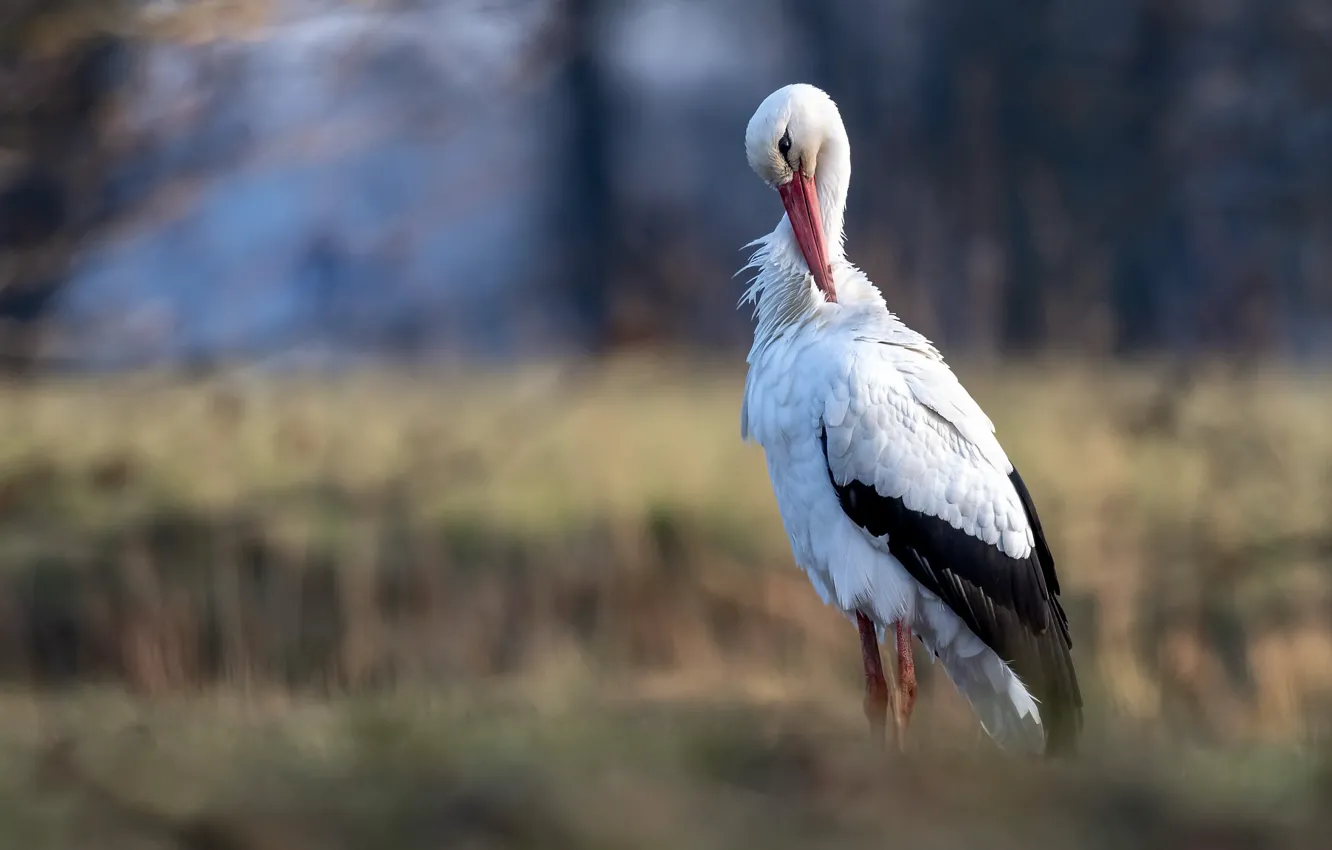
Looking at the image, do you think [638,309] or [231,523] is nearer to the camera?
[231,523]

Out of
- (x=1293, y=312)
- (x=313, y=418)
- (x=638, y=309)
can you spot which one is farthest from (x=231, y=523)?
(x=1293, y=312)

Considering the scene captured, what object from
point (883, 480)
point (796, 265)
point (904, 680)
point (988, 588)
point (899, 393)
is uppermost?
point (796, 265)

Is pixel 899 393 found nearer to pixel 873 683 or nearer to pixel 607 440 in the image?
pixel 873 683

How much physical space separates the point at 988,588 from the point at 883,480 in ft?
1.33

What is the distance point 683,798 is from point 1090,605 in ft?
10.6

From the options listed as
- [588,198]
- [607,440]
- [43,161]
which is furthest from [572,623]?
[588,198]

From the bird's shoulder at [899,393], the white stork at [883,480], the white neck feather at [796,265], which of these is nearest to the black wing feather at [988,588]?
the white stork at [883,480]

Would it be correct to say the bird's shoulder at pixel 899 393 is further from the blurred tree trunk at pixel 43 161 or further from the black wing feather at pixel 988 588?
the blurred tree trunk at pixel 43 161

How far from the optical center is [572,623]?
20.2 ft

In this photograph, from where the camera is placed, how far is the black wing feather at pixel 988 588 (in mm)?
3865

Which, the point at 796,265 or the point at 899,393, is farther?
the point at 796,265

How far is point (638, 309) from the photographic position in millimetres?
11211

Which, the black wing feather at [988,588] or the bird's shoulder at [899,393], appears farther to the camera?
the black wing feather at [988,588]

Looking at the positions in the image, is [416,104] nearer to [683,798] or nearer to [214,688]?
[214,688]
